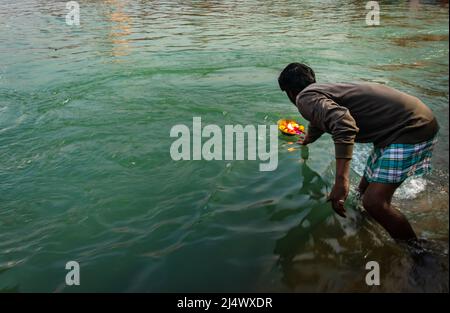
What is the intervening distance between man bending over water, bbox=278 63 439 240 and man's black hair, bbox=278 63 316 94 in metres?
0.11

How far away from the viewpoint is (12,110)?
8.48 m

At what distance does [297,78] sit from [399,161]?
1.19 metres

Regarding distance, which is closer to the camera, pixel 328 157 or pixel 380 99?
pixel 380 99

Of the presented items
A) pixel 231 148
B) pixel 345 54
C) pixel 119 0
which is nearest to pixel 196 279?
pixel 231 148

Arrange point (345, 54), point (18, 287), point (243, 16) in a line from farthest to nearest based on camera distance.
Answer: point (243, 16) < point (345, 54) < point (18, 287)

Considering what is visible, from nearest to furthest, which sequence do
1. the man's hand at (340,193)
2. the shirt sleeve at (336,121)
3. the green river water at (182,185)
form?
1. the shirt sleeve at (336,121)
2. the man's hand at (340,193)
3. the green river water at (182,185)

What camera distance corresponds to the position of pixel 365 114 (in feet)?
11.5

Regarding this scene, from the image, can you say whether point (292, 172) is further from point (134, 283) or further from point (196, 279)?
point (134, 283)

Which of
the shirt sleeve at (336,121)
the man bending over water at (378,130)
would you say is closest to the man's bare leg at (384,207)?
the man bending over water at (378,130)

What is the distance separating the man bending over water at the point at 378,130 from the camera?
3330 millimetres

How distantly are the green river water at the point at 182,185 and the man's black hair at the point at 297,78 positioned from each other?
152 cm

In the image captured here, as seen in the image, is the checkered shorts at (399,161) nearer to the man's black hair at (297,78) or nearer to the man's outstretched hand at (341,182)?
the man's outstretched hand at (341,182)

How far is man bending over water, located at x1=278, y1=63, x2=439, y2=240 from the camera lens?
10.9ft

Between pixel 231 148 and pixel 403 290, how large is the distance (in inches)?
137
